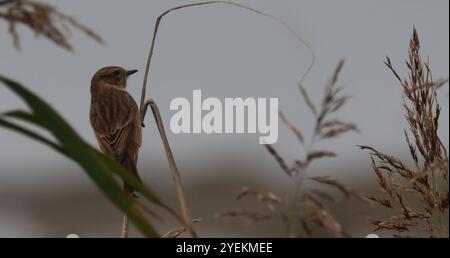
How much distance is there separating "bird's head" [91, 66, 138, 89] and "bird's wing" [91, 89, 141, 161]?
60cm

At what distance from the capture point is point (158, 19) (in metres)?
1.77

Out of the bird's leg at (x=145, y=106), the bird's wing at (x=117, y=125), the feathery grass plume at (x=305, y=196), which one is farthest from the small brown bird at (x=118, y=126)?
the feathery grass plume at (x=305, y=196)

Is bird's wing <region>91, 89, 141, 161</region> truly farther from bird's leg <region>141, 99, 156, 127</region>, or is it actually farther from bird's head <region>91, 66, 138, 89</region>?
bird's head <region>91, 66, 138, 89</region>

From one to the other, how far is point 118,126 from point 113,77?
1.02m

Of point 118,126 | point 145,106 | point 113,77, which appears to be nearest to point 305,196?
point 145,106

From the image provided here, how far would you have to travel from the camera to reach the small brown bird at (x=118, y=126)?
2424 mm

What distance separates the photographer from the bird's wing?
243 cm

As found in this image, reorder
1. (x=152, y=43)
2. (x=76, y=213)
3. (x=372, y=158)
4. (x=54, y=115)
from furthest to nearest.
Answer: (x=76, y=213) → (x=372, y=158) → (x=152, y=43) → (x=54, y=115)

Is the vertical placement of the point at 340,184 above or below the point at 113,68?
below

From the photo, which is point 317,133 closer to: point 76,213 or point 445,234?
point 445,234

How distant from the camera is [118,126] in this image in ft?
8.46

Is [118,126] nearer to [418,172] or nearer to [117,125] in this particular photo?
[117,125]
